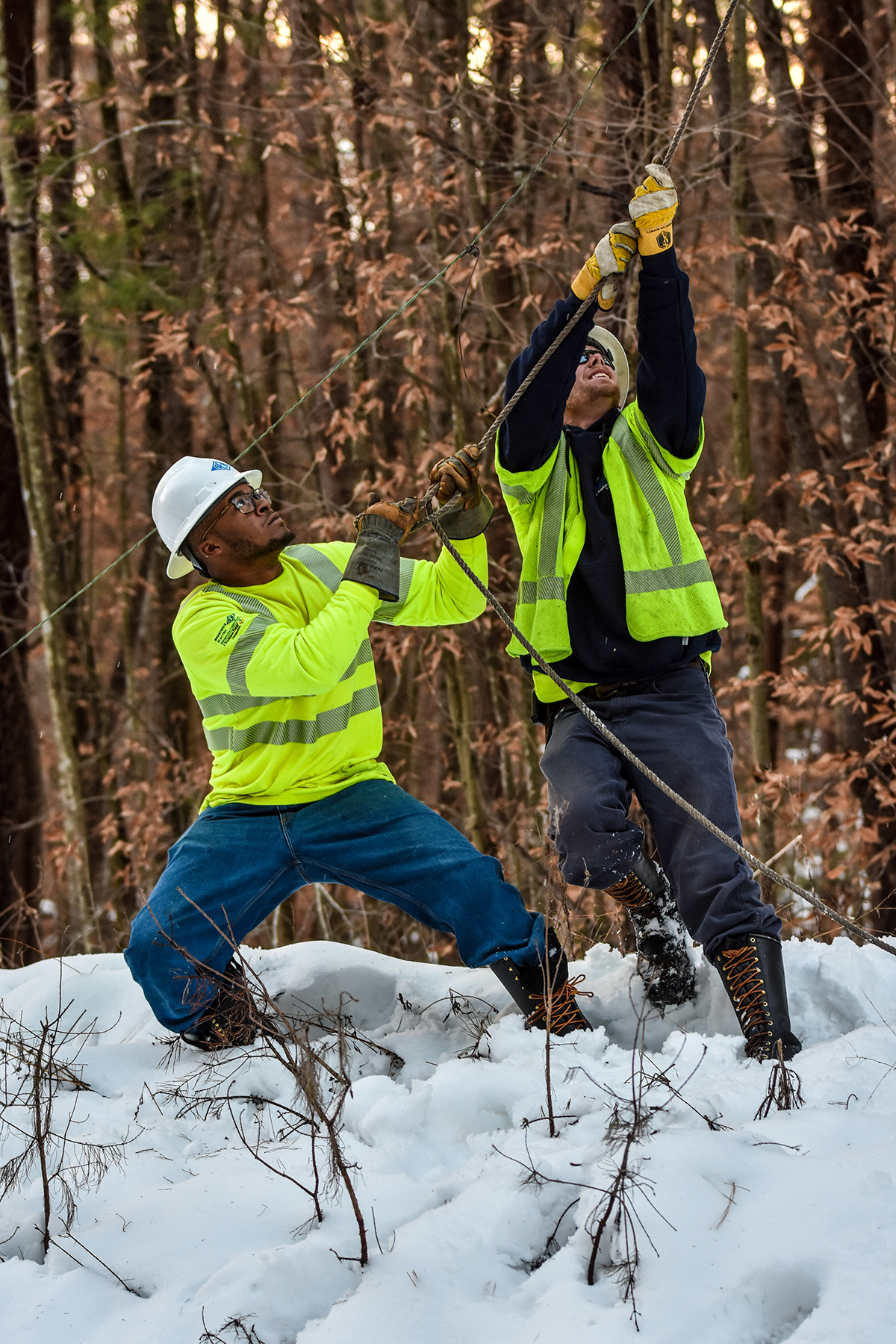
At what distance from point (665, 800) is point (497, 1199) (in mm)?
1166

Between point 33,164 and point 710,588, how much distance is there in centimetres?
744

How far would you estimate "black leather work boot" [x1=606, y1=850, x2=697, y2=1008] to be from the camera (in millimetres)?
3068

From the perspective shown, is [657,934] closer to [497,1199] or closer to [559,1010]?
[559,1010]

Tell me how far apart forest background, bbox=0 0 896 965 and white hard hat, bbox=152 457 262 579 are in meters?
2.33

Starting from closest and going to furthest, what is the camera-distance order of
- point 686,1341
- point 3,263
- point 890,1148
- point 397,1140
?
point 686,1341
point 890,1148
point 397,1140
point 3,263

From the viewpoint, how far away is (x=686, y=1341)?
1.67 m

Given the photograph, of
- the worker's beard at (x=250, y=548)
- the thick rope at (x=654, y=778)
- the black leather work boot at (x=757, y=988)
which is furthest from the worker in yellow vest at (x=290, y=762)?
the black leather work boot at (x=757, y=988)

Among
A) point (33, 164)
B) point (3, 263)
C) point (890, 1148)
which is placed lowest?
point (890, 1148)

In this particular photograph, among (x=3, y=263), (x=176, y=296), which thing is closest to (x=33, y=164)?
(x=3, y=263)

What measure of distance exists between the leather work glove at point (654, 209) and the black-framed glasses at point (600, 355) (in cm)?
44

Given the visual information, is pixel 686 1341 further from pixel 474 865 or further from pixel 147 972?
pixel 147 972

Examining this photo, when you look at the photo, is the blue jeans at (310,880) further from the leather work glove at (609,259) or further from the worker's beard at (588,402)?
the leather work glove at (609,259)

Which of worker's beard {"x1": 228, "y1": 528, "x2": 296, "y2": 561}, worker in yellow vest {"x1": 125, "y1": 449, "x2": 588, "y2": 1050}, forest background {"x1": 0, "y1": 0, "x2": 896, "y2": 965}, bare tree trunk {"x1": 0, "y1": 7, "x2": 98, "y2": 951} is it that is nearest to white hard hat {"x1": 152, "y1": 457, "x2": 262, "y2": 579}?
worker in yellow vest {"x1": 125, "y1": 449, "x2": 588, "y2": 1050}

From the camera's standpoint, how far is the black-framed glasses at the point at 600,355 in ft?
10.7
